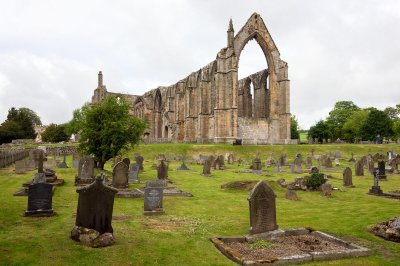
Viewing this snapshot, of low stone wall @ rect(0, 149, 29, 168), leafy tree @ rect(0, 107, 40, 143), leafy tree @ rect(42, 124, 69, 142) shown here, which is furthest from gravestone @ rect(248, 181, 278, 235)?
leafy tree @ rect(0, 107, 40, 143)

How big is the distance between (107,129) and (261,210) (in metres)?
13.4

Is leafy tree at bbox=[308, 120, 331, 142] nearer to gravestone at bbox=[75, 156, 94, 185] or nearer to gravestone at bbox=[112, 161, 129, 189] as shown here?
gravestone at bbox=[75, 156, 94, 185]

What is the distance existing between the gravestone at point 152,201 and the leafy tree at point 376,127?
60831 mm

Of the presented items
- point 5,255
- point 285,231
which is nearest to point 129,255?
point 5,255

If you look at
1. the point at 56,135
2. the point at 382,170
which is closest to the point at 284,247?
the point at 382,170

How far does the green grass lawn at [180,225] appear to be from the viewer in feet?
21.0

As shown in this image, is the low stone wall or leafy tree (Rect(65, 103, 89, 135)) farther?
the low stone wall

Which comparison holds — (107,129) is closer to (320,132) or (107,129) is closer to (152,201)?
(152,201)

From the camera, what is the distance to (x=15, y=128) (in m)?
66.5

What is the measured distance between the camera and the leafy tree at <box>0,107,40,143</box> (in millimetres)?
65312

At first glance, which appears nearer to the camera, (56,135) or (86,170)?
(86,170)

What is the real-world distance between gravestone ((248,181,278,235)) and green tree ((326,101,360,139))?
249ft

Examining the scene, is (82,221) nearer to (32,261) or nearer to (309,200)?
(32,261)

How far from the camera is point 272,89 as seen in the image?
46719 millimetres
